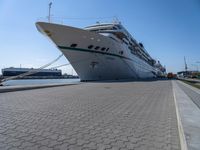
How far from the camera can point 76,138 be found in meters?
3.26

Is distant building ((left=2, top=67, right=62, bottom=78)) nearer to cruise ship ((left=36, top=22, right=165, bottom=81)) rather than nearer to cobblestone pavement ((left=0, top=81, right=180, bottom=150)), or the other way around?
cruise ship ((left=36, top=22, right=165, bottom=81))

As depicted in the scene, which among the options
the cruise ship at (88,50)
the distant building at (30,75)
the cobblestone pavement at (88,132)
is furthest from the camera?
the distant building at (30,75)

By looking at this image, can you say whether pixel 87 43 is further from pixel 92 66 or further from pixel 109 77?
pixel 109 77

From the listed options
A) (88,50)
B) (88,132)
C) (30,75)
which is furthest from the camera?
(30,75)

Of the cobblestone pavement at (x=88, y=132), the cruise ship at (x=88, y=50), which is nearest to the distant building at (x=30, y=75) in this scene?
the cruise ship at (x=88, y=50)

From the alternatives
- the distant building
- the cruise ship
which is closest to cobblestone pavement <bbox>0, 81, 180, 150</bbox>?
the cruise ship

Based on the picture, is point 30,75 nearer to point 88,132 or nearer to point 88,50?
point 88,50

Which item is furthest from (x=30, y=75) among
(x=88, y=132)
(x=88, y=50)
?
(x=88, y=132)

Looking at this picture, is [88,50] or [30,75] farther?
[30,75]

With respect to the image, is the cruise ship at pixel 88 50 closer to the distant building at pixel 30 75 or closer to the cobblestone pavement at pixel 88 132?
the cobblestone pavement at pixel 88 132

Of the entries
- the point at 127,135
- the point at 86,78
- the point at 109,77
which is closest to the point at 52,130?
the point at 127,135

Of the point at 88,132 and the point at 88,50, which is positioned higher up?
the point at 88,50

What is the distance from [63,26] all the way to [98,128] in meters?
17.5

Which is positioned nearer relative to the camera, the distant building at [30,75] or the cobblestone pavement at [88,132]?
the cobblestone pavement at [88,132]
